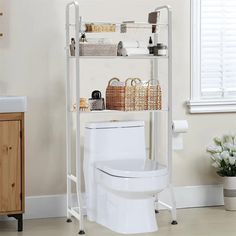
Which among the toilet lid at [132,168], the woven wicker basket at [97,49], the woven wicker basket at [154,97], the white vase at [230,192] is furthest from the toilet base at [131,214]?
the woven wicker basket at [97,49]

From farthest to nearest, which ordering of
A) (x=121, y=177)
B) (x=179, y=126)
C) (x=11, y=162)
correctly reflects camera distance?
(x=179, y=126)
(x=11, y=162)
(x=121, y=177)

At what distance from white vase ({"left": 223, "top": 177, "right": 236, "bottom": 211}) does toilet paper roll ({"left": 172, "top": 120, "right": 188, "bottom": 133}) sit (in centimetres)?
49

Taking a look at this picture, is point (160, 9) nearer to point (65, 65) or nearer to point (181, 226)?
point (65, 65)

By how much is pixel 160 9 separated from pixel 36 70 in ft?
3.39

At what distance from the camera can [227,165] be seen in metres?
4.89

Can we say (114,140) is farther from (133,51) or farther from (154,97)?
(133,51)

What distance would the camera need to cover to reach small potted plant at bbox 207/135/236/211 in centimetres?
486

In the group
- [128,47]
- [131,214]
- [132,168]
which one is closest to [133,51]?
[128,47]

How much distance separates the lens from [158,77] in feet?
16.1

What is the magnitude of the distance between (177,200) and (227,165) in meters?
0.48

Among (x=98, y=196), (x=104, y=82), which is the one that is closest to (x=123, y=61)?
(x=104, y=82)

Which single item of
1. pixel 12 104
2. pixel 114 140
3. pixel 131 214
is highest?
pixel 12 104

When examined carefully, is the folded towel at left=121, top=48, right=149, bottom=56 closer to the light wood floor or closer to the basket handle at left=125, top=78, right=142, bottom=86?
the basket handle at left=125, top=78, right=142, bottom=86

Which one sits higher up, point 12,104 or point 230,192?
point 12,104
